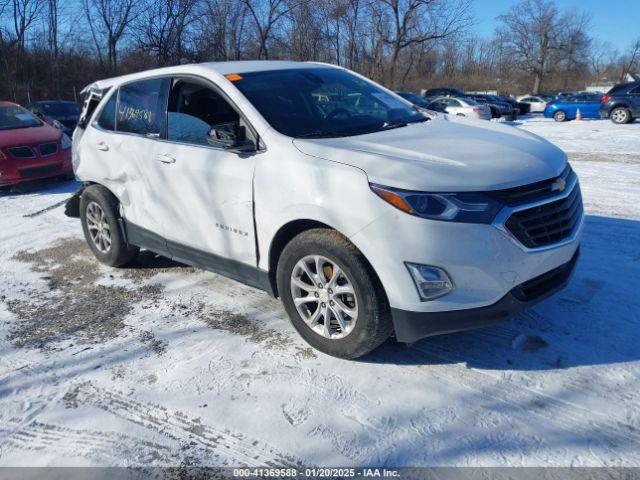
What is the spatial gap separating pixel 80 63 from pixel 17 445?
36381 mm

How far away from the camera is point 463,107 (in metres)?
23.0

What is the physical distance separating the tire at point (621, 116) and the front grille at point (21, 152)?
774 inches

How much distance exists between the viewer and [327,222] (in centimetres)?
298

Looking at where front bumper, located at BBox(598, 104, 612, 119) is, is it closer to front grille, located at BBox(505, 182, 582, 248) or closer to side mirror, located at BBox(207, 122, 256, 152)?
front grille, located at BBox(505, 182, 582, 248)

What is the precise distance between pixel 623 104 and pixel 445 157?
66.1 ft

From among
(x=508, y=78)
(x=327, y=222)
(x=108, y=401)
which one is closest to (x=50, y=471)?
(x=108, y=401)

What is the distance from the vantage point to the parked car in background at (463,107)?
72.9 feet

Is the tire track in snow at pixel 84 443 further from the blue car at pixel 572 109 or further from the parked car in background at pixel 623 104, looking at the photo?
the blue car at pixel 572 109

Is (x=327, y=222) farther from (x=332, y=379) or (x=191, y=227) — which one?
(x=191, y=227)

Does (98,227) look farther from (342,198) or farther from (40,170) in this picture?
(40,170)

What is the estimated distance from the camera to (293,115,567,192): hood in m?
2.75

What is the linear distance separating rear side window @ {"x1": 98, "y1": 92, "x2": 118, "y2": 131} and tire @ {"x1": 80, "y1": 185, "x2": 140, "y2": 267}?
0.59 metres

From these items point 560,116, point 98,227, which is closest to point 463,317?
point 98,227

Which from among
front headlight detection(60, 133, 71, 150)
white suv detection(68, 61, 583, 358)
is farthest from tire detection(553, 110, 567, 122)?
white suv detection(68, 61, 583, 358)
